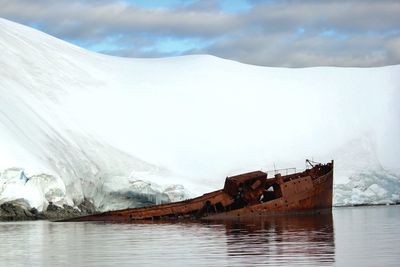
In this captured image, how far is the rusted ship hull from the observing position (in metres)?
37.3

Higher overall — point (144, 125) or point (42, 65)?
point (42, 65)

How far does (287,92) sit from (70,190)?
2303 centimetres

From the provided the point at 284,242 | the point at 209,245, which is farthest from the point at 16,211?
the point at 284,242

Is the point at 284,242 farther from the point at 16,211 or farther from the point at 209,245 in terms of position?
the point at 16,211

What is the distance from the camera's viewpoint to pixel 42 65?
5772cm

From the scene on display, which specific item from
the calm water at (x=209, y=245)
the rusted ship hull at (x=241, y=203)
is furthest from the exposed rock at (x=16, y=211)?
the calm water at (x=209, y=245)

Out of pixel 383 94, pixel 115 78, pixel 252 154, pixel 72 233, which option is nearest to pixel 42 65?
pixel 115 78

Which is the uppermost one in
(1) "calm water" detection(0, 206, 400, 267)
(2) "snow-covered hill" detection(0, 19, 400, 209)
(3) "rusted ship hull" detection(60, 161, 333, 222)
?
(2) "snow-covered hill" detection(0, 19, 400, 209)

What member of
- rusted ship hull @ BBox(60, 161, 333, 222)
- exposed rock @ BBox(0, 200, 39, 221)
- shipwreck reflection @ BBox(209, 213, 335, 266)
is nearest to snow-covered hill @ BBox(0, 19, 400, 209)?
exposed rock @ BBox(0, 200, 39, 221)

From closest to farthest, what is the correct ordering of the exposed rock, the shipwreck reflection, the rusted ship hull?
the shipwreck reflection
the rusted ship hull
the exposed rock

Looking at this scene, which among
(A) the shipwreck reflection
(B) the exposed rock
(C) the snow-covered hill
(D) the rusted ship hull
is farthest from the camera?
(C) the snow-covered hill

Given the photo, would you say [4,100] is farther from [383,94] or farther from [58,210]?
[383,94]

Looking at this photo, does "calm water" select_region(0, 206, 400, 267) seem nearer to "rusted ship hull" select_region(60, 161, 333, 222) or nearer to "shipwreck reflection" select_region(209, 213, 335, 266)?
"shipwreck reflection" select_region(209, 213, 335, 266)

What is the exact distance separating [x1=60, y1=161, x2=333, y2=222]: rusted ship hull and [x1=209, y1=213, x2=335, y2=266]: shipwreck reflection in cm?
513
